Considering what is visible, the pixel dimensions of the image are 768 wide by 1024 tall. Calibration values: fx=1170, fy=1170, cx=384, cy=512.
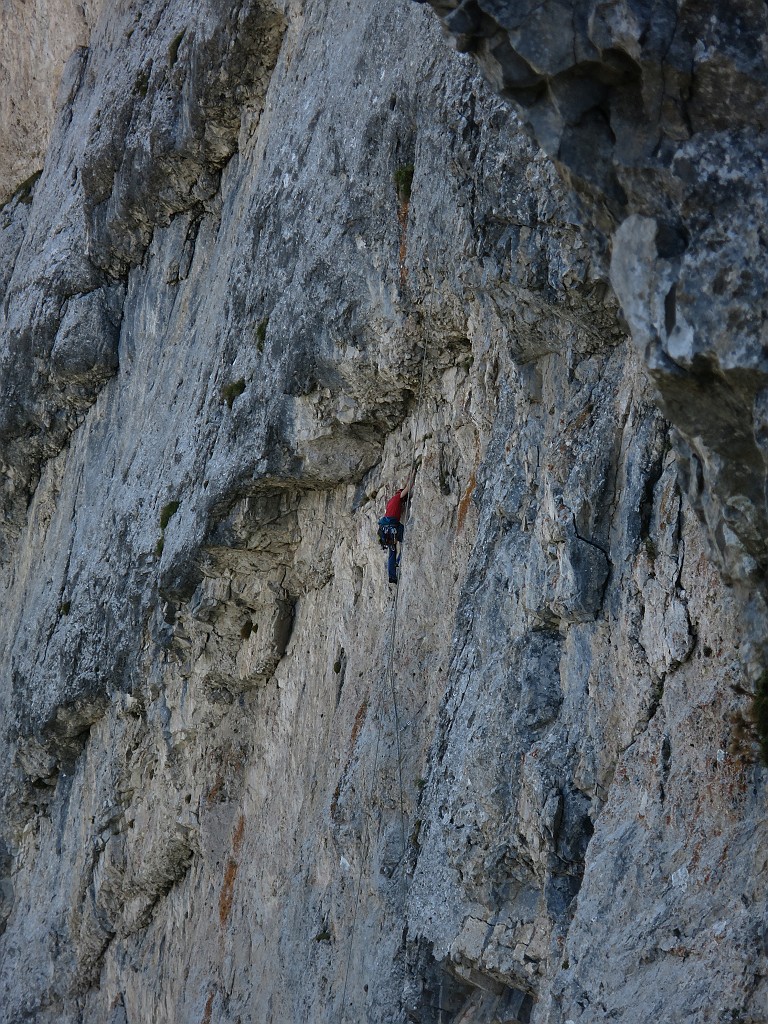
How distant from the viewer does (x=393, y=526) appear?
16.9m

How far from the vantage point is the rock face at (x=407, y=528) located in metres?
8.59

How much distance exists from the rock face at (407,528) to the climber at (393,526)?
296 mm

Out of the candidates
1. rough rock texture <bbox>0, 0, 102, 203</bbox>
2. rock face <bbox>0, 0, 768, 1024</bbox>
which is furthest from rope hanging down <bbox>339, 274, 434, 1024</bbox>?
rough rock texture <bbox>0, 0, 102, 203</bbox>

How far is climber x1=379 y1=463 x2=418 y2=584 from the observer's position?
667 inches

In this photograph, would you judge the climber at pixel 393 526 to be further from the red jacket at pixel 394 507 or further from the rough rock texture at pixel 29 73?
the rough rock texture at pixel 29 73

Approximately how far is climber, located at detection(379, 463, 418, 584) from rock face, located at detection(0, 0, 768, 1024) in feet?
0.97

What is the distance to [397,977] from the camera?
1440 centimetres

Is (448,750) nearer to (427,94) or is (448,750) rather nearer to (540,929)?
(540,929)

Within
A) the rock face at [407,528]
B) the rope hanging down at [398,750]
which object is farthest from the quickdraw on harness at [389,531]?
the rock face at [407,528]

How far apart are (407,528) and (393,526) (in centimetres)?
33

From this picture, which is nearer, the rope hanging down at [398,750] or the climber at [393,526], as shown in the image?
the rope hanging down at [398,750]

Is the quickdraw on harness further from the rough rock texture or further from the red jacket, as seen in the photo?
the rough rock texture

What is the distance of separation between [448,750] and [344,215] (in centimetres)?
833

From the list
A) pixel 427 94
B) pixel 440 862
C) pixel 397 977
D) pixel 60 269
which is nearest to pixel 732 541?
pixel 440 862
